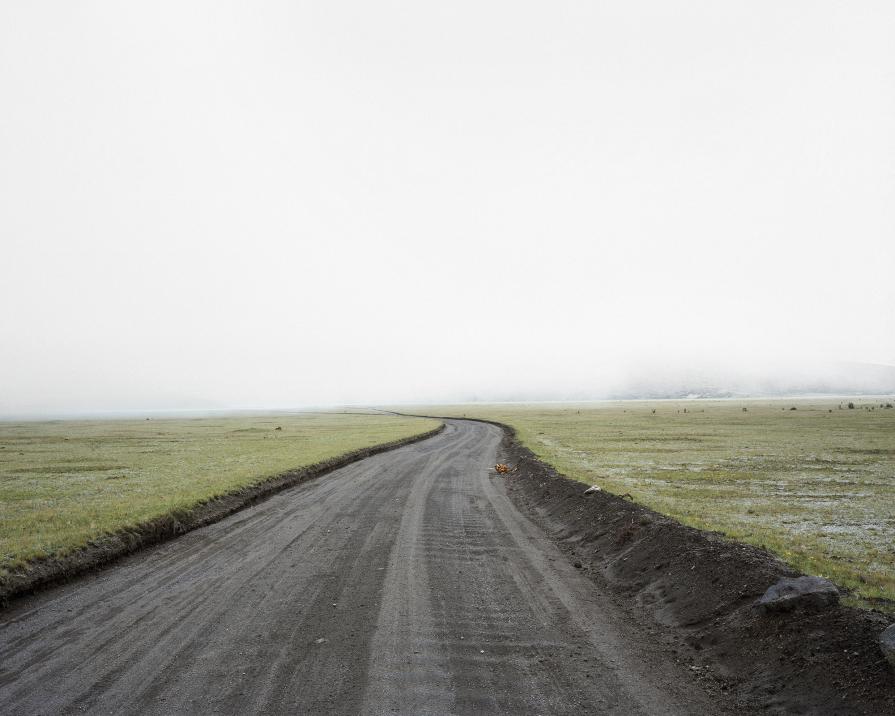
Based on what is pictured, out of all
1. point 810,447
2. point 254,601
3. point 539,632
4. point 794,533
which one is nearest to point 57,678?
point 254,601

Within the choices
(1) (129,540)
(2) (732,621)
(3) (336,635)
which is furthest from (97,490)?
(2) (732,621)

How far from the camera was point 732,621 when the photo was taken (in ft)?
25.2

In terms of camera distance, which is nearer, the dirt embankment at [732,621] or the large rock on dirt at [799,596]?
the dirt embankment at [732,621]

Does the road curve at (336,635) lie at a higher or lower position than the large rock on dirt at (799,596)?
lower

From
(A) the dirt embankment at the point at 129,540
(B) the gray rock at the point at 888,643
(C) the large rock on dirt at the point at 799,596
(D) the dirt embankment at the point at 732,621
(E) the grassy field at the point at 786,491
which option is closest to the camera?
(B) the gray rock at the point at 888,643

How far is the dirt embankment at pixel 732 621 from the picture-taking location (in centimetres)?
578

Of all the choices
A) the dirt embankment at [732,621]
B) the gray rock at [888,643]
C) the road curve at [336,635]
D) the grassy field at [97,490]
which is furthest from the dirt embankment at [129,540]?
the gray rock at [888,643]

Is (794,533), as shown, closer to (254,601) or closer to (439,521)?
(439,521)

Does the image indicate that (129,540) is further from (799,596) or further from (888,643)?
(888,643)

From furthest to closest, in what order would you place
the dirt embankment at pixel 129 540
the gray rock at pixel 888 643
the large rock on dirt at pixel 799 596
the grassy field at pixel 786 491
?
the grassy field at pixel 786 491
the dirt embankment at pixel 129 540
the large rock on dirt at pixel 799 596
the gray rock at pixel 888 643

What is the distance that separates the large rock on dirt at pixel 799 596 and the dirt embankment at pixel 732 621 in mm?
123

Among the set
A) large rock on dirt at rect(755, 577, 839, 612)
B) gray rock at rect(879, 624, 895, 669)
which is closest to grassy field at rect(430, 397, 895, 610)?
large rock on dirt at rect(755, 577, 839, 612)

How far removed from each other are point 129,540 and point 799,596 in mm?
15735

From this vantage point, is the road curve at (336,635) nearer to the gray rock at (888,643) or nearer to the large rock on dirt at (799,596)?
the large rock on dirt at (799,596)
